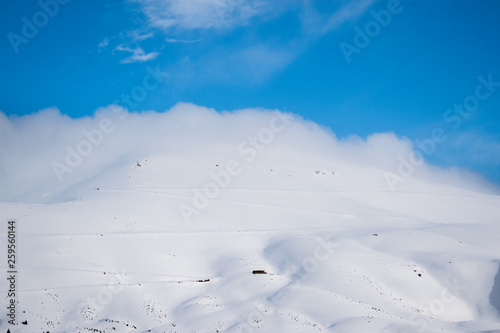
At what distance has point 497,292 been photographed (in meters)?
36.9

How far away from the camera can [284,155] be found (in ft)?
333

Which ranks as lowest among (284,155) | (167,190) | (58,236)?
(58,236)

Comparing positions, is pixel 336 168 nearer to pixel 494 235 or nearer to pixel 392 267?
pixel 494 235

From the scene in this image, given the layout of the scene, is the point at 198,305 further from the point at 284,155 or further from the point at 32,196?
the point at 284,155

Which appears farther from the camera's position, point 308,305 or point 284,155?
point 284,155

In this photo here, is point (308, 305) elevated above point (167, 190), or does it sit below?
below

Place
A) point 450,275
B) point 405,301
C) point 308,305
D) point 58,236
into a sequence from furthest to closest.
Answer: point 58,236, point 450,275, point 405,301, point 308,305

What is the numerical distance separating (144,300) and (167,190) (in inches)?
1458

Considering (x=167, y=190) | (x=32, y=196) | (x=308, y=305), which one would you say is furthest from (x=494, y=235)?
(x=32, y=196)

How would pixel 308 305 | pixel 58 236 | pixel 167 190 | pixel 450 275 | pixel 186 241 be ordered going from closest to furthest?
pixel 308 305 → pixel 450 275 → pixel 58 236 → pixel 186 241 → pixel 167 190

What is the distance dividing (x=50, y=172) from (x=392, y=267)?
86.9 metres

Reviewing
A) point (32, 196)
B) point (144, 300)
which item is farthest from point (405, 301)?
point (32, 196)

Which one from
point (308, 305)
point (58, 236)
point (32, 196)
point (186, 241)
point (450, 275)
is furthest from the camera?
point (32, 196)

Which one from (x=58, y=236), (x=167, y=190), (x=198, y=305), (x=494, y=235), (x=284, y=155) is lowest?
(x=198, y=305)
